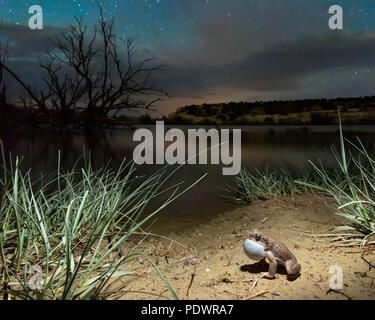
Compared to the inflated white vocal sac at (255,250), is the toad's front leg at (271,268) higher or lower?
lower

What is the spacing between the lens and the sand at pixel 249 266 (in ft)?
4.72

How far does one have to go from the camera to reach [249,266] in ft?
5.70

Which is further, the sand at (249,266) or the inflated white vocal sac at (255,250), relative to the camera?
the inflated white vocal sac at (255,250)

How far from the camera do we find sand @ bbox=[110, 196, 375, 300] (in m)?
1.44

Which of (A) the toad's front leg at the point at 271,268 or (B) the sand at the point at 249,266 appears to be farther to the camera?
(A) the toad's front leg at the point at 271,268

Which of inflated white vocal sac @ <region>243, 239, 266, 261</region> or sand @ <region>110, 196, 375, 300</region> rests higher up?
inflated white vocal sac @ <region>243, 239, 266, 261</region>

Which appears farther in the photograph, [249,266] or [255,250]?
[249,266]

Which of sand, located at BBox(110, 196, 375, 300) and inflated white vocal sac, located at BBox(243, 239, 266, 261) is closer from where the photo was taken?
sand, located at BBox(110, 196, 375, 300)

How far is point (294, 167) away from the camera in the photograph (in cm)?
435

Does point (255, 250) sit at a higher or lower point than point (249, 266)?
higher

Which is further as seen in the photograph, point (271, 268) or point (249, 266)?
point (249, 266)

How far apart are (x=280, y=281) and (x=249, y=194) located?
222 cm

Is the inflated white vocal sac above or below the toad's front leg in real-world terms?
above

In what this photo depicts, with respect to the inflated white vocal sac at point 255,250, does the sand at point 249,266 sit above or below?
below
